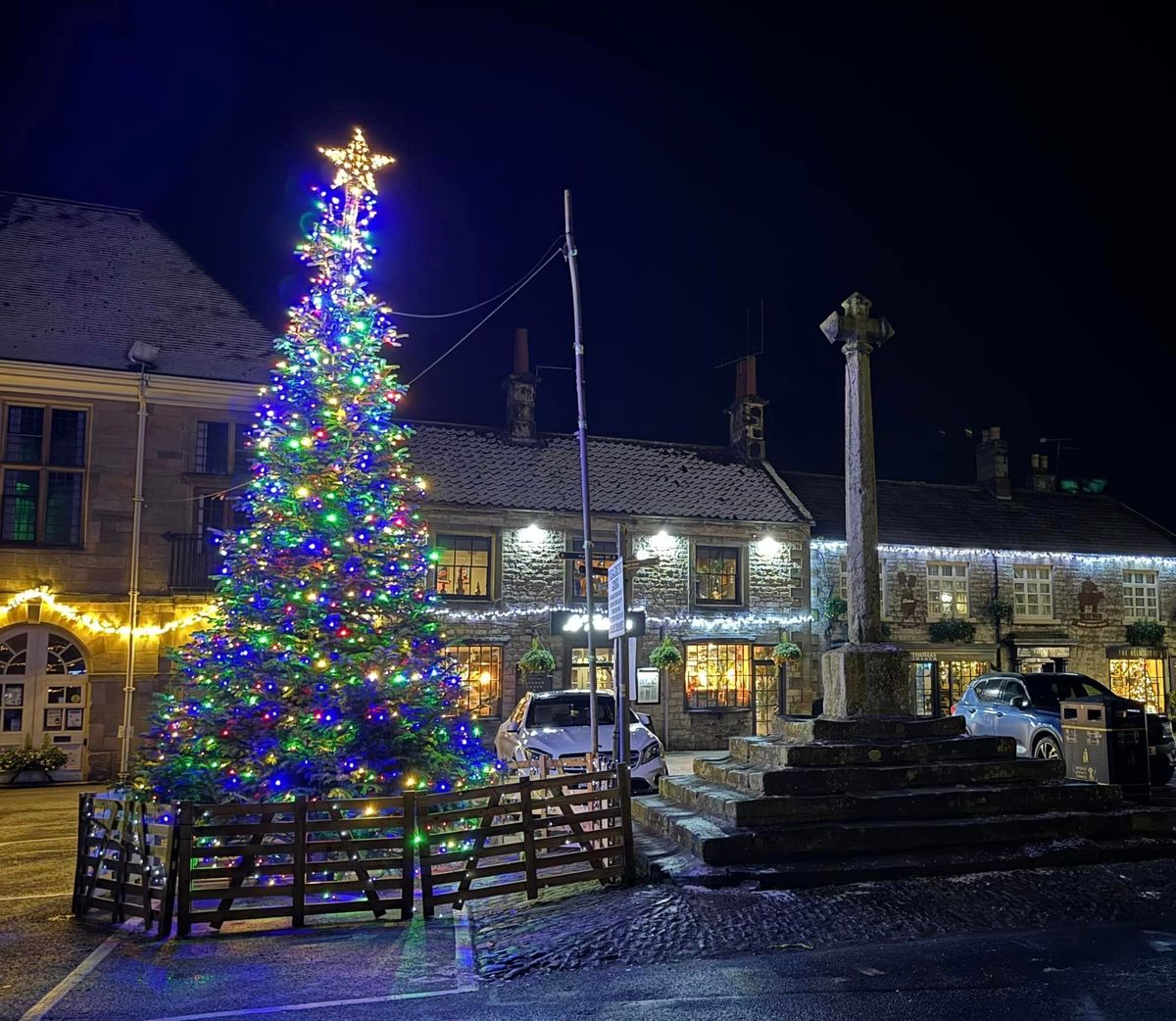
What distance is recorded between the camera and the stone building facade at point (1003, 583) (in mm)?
28047

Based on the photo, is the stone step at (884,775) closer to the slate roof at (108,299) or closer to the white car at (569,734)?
the white car at (569,734)

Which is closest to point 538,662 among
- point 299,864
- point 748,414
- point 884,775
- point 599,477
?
point 599,477

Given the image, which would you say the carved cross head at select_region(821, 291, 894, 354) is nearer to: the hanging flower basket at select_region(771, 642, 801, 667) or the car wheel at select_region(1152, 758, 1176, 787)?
the car wheel at select_region(1152, 758, 1176, 787)

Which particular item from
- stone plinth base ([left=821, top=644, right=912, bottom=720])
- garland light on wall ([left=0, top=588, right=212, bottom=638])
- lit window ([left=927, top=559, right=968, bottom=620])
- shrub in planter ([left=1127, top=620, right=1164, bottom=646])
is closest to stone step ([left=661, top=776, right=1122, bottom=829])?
stone plinth base ([left=821, top=644, right=912, bottom=720])

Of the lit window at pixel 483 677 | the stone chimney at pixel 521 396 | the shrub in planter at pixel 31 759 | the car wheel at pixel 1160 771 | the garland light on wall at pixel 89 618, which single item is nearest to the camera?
the car wheel at pixel 1160 771

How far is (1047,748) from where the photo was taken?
15.7m

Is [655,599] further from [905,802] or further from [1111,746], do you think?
[905,802]

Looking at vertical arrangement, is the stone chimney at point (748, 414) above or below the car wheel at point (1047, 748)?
above

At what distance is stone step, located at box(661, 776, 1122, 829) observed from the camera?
31.4 feet

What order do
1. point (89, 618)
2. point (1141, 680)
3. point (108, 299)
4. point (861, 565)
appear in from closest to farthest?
point (861, 565), point (89, 618), point (108, 299), point (1141, 680)

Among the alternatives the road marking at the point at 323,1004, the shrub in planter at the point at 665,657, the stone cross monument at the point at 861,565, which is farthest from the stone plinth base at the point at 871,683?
the shrub in planter at the point at 665,657

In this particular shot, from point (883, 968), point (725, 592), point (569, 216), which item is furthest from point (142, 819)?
point (725, 592)

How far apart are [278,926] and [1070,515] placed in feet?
99.7

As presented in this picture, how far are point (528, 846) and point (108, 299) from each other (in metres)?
18.0
